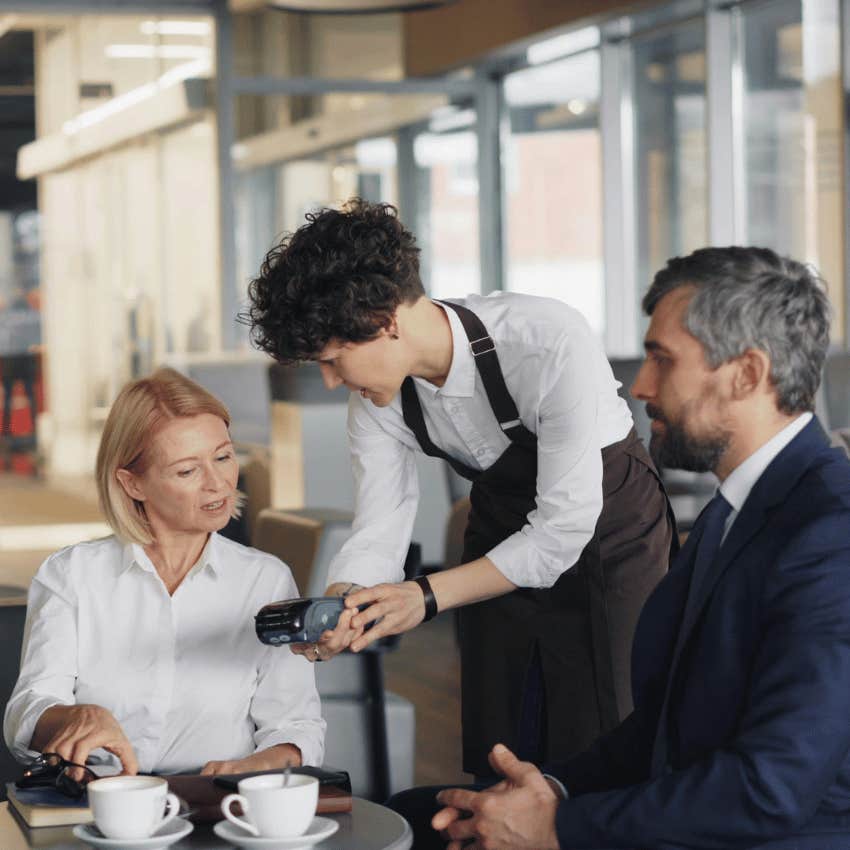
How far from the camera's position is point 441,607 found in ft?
7.73

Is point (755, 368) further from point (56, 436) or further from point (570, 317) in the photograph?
point (56, 436)

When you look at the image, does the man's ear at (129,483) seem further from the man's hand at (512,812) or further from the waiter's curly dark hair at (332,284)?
the man's hand at (512,812)

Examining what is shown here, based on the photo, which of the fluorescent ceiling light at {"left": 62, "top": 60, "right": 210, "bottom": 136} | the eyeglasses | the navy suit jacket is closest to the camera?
the navy suit jacket

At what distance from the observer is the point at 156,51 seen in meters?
9.34

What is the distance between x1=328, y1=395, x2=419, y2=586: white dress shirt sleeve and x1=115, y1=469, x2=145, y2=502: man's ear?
379mm

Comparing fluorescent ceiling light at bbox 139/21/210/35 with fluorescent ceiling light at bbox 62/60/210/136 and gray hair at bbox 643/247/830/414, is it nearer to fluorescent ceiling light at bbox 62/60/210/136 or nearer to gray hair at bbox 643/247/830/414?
fluorescent ceiling light at bbox 62/60/210/136

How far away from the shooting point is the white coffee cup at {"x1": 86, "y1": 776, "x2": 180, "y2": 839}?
1576 mm

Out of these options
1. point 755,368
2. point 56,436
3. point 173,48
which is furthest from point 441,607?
point 173,48

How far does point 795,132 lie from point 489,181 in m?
3.18

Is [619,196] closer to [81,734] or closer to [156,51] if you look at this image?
[156,51]

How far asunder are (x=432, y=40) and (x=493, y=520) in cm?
821

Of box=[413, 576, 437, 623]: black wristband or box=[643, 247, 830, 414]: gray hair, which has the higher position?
box=[643, 247, 830, 414]: gray hair

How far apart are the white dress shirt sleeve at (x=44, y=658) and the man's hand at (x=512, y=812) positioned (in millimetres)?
696

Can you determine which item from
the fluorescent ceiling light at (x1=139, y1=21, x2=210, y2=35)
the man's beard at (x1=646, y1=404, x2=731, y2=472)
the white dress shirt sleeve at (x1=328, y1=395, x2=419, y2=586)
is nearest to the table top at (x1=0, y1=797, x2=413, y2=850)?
the man's beard at (x1=646, y1=404, x2=731, y2=472)
